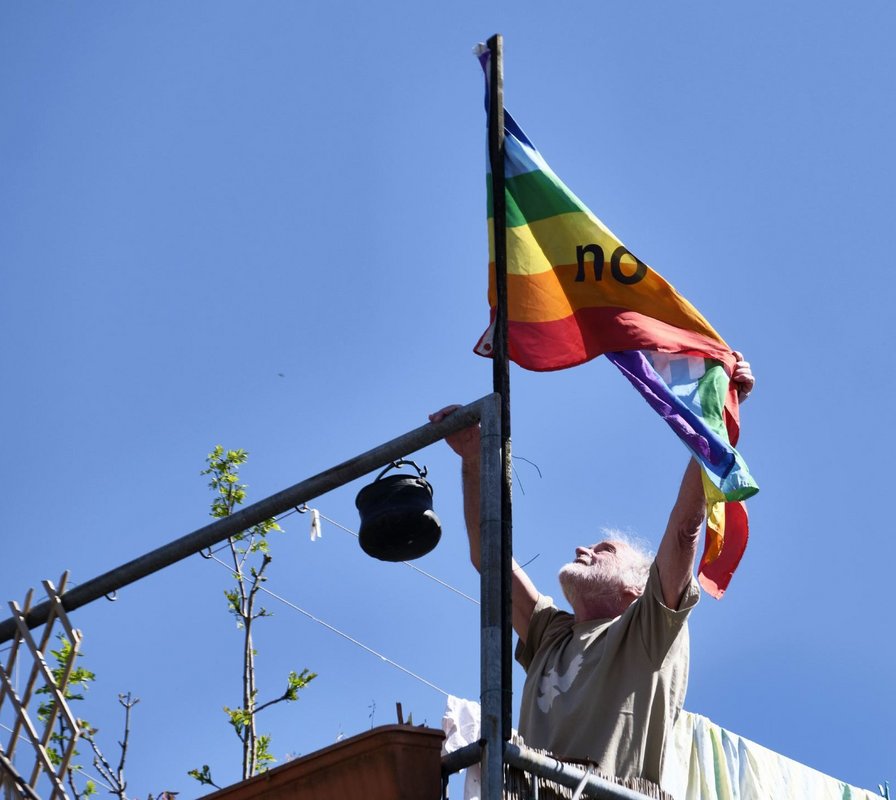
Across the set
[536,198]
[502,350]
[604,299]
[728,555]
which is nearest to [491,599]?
[502,350]

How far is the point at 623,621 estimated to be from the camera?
18.7 feet

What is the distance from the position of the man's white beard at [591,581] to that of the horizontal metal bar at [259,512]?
1590 millimetres

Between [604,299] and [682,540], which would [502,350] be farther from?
[682,540]

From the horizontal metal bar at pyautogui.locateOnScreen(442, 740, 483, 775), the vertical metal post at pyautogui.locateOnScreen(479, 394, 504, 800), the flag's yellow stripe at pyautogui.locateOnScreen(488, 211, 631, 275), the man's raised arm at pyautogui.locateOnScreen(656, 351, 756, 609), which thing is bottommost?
the horizontal metal bar at pyautogui.locateOnScreen(442, 740, 483, 775)

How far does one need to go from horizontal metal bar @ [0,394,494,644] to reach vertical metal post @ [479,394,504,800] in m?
0.17

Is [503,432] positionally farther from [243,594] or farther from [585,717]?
[243,594]

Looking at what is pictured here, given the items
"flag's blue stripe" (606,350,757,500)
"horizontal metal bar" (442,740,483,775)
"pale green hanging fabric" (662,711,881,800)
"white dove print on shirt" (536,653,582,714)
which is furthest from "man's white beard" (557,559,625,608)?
"horizontal metal bar" (442,740,483,775)

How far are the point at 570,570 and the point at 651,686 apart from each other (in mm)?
975

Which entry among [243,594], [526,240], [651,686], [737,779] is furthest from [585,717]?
[243,594]

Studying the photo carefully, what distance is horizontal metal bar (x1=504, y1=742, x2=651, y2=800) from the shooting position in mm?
4199

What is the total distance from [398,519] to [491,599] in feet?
2.67

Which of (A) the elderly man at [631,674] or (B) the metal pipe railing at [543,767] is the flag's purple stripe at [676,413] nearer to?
(A) the elderly man at [631,674]

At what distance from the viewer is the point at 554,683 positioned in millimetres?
5867

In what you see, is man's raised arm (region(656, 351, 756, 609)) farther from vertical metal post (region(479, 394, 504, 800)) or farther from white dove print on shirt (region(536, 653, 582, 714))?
vertical metal post (region(479, 394, 504, 800))
